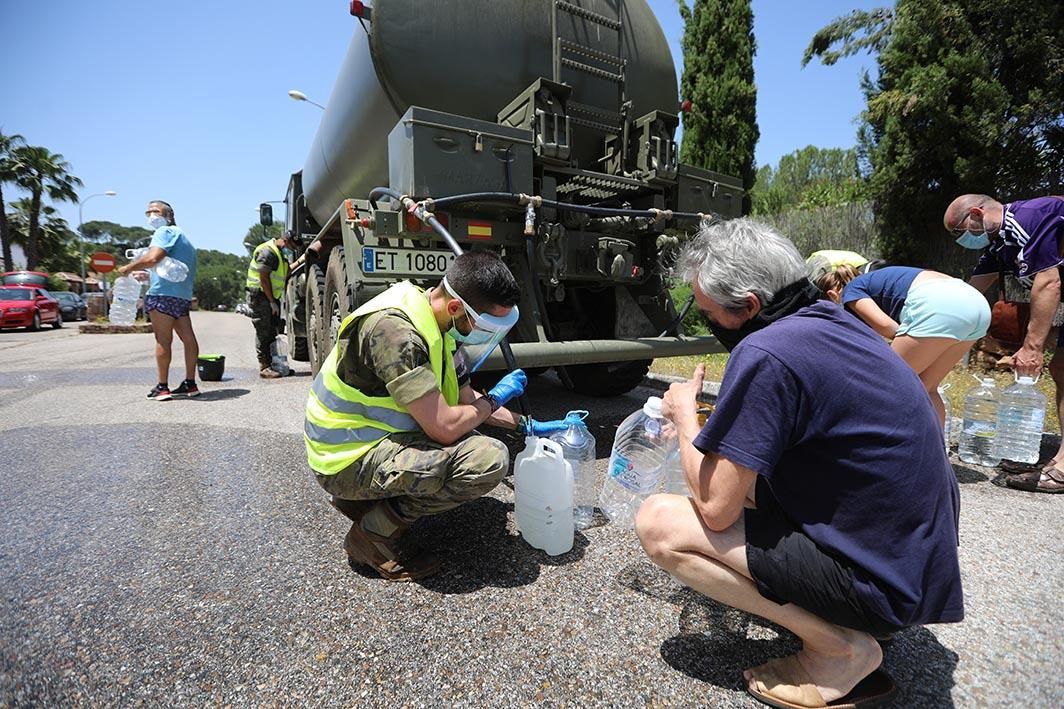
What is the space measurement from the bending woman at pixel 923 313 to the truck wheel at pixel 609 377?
2.17m

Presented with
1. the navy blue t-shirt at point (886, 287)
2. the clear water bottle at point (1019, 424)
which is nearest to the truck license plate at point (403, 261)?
the navy blue t-shirt at point (886, 287)

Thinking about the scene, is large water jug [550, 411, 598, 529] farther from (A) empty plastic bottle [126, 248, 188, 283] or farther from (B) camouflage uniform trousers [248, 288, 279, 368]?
(B) camouflage uniform trousers [248, 288, 279, 368]

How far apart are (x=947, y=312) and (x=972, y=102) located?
21.6ft

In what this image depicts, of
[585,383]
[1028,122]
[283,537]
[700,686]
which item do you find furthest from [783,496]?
[1028,122]

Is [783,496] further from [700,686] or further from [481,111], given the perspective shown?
[481,111]

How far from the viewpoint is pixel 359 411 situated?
204cm

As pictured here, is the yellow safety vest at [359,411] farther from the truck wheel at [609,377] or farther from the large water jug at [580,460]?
the truck wheel at [609,377]

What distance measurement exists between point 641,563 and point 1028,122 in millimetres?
8454

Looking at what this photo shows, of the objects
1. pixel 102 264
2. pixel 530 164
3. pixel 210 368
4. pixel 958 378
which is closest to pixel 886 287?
pixel 530 164

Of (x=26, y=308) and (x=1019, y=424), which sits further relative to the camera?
(x=26, y=308)

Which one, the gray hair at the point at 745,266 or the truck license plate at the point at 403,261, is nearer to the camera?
the gray hair at the point at 745,266

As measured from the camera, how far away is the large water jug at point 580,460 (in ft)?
7.91

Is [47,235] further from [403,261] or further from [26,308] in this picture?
[403,261]

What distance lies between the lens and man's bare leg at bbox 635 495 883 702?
1422 mm
